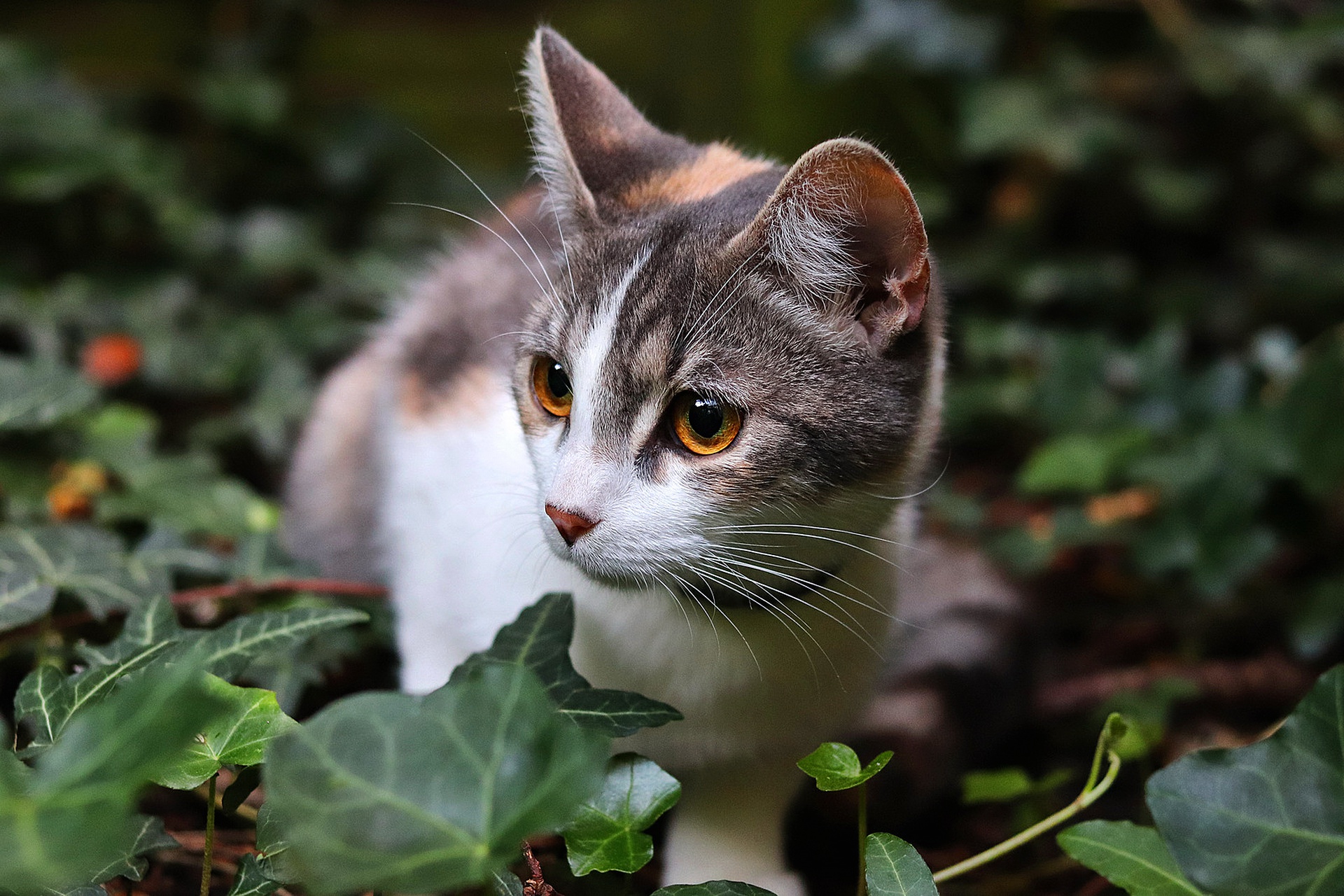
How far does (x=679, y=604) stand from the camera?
4.59ft

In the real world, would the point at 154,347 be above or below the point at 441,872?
below

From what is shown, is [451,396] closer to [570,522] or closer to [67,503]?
[570,522]

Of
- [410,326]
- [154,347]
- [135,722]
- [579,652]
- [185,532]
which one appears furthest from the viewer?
[154,347]

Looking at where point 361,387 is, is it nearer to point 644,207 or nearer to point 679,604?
point 644,207

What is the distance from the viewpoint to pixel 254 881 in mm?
1106

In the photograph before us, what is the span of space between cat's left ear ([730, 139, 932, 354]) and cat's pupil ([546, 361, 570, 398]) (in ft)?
0.92

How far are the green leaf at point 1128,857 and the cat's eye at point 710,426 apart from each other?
23.3 inches

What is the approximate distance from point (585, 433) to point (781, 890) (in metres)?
0.71

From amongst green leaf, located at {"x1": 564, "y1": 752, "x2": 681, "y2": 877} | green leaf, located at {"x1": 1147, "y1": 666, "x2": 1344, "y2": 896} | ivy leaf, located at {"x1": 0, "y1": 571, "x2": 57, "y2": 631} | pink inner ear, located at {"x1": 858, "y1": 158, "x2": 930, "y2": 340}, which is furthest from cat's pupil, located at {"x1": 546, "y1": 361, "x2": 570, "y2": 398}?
green leaf, located at {"x1": 1147, "y1": 666, "x2": 1344, "y2": 896}

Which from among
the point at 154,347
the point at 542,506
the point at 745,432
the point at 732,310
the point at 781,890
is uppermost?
the point at 732,310

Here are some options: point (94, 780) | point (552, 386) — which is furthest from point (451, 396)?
point (94, 780)

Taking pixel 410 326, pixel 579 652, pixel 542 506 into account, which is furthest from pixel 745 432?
pixel 410 326

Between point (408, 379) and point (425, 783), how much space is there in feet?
4.07

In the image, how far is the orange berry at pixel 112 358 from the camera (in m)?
2.67
